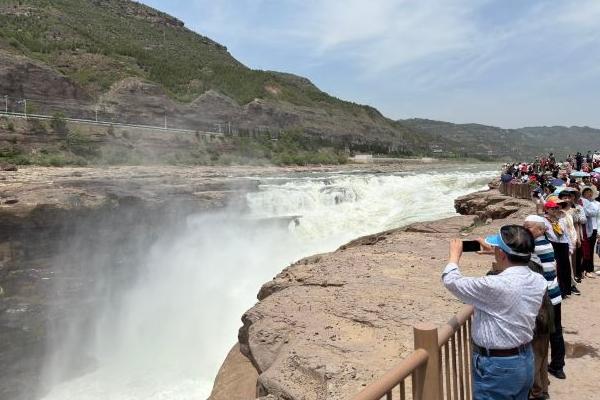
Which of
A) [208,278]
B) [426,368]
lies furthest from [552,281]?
[208,278]

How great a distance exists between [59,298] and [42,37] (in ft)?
188

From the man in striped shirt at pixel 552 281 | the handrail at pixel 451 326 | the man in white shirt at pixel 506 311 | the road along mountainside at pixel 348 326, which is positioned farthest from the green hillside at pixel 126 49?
the man in white shirt at pixel 506 311

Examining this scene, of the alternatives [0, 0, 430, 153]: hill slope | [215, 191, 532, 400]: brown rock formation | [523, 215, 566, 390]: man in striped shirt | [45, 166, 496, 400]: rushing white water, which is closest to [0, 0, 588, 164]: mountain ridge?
[0, 0, 430, 153]: hill slope

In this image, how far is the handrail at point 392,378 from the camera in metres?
2.24

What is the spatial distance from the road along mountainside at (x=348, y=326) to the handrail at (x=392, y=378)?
1.96 metres

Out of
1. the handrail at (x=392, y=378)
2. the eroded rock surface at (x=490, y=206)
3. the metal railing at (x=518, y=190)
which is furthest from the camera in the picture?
the metal railing at (x=518, y=190)

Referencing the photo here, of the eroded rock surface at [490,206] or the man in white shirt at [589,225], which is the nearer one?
the man in white shirt at [589,225]

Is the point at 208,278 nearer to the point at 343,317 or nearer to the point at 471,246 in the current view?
the point at 343,317

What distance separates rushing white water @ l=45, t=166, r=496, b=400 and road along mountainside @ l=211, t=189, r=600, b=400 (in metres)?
3.32

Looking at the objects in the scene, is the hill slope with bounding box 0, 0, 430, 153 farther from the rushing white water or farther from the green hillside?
the rushing white water

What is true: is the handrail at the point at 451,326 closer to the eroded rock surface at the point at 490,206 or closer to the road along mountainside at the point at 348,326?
the road along mountainside at the point at 348,326

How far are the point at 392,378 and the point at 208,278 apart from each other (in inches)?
597

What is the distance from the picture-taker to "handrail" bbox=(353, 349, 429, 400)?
224cm

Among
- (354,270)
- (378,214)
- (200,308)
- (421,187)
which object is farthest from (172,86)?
(354,270)
